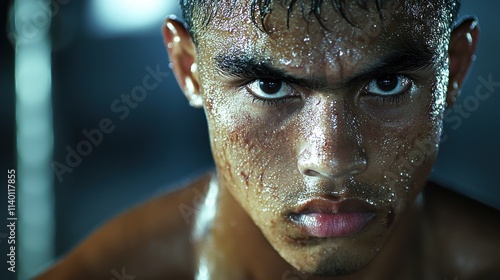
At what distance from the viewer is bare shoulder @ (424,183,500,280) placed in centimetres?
137

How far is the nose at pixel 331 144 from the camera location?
3.26 feet

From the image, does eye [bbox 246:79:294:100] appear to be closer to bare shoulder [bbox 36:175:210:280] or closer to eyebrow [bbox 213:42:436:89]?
eyebrow [bbox 213:42:436:89]

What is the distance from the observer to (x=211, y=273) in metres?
1.38

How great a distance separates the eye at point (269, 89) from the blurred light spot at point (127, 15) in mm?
1435

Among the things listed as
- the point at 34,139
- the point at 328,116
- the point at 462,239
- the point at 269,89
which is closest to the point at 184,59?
the point at 269,89

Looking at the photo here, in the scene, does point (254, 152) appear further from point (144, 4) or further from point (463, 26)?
point (144, 4)

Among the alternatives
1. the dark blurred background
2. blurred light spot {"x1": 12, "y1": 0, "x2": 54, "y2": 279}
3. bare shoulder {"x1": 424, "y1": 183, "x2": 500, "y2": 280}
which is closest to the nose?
bare shoulder {"x1": 424, "y1": 183, "x2": 500, "y2": 280}

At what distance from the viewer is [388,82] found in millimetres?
1077

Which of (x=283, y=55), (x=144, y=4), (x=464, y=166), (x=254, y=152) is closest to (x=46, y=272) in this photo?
(x=254, y=152)

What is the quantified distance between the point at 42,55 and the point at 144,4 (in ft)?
1.29

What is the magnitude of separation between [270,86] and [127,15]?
1.54 meters

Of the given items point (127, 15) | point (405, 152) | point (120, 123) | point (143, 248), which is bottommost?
point (120, 123)

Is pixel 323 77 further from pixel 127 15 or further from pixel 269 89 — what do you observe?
pixel 127 15

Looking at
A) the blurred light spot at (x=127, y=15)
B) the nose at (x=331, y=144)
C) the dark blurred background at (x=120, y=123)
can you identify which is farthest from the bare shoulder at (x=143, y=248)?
the blurred light spot at (x=127, y=15)
